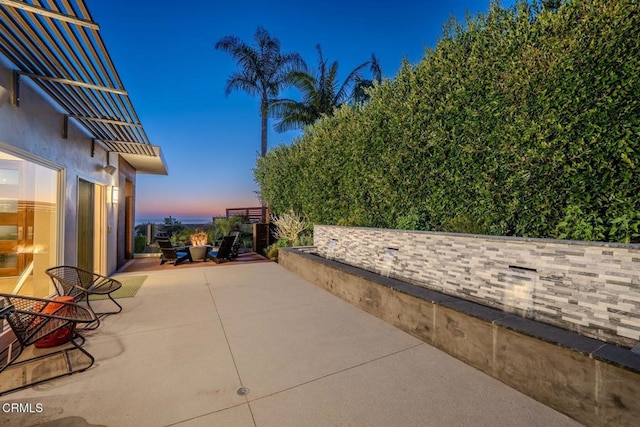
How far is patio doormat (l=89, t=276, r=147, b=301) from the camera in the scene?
552 centimetres

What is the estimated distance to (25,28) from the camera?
2.74m

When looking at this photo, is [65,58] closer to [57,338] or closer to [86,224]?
[57,338]

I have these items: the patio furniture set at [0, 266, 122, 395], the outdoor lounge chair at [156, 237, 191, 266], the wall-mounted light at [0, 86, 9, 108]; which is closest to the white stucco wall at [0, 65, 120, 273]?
the wall-mounted light at [0, 86, 9, 108]

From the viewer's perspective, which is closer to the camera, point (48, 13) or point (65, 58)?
point (48, 13)

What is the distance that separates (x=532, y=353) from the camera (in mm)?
2355

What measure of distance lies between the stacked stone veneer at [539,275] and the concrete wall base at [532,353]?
0.21 metres

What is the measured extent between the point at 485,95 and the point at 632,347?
320 cm

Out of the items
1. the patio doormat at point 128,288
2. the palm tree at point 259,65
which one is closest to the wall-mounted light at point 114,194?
the patio doormat at point 128,288

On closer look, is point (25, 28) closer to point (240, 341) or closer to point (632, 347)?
point (240, 341)

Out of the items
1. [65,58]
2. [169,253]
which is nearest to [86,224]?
[169,253]

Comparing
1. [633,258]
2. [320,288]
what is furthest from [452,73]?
[320,288]

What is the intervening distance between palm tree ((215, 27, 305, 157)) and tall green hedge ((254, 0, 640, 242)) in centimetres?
1152

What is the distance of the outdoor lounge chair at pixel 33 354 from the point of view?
2.54 m

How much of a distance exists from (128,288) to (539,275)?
722 centimetres
